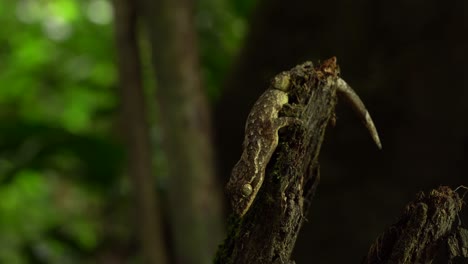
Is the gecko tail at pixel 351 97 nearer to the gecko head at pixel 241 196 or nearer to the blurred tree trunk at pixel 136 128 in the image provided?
the gecko head at pixel 241 196

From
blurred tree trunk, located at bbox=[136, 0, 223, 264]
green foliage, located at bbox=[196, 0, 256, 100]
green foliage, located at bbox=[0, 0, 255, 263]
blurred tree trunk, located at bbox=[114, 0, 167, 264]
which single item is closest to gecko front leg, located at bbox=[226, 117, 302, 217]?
blurred tree trunk, located at bbox=[136, 0, 223, 264]

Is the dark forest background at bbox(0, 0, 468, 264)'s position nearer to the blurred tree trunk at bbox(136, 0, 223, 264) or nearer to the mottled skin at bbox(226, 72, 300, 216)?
the blurred tree trunk at bbox(136, 0, 223, 264)

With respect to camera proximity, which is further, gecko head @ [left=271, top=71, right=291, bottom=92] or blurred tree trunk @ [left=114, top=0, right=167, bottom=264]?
blurred tree trunk @ [left=114, top=0, right=167, bottom=264]

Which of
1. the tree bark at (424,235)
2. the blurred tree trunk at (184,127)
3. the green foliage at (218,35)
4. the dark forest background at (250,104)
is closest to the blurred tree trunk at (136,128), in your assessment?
the dark forest background at (250,104)

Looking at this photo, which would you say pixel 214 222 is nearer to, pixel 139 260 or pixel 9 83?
pixel 139 260

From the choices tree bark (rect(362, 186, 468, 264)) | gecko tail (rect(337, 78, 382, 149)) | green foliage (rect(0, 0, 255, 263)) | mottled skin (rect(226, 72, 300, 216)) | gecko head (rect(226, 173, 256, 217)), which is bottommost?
tree bark (rect(362, 186, 468, 264))

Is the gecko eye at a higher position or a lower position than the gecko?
lower
